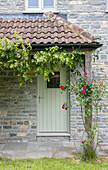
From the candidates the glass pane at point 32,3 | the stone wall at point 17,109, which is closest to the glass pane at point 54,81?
the stone wall at point 17,109

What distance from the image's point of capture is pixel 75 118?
5629 millimetres

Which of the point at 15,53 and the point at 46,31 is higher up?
the point at 46,31

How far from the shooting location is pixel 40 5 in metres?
6.00

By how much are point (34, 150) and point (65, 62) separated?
2572 mm

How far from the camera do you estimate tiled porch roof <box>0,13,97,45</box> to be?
13.9 feet

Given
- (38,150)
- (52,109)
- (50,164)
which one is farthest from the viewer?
(52,109)

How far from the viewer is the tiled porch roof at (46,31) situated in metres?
4.23

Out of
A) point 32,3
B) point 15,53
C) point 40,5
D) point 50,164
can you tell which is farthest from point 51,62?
point 32,3

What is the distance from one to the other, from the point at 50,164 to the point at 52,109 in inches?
89.2

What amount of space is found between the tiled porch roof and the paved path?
9.14ft

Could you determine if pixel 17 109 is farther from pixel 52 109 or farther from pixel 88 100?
pixel 88 100

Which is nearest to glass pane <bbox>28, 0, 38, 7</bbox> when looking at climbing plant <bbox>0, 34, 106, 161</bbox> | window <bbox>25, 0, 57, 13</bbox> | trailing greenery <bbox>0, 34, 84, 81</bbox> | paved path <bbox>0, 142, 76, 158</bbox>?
window <bbox>25, 0, 57, 13</bbox>

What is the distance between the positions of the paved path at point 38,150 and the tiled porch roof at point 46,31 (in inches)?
110

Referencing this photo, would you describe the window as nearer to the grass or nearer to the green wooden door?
the green wooden door
